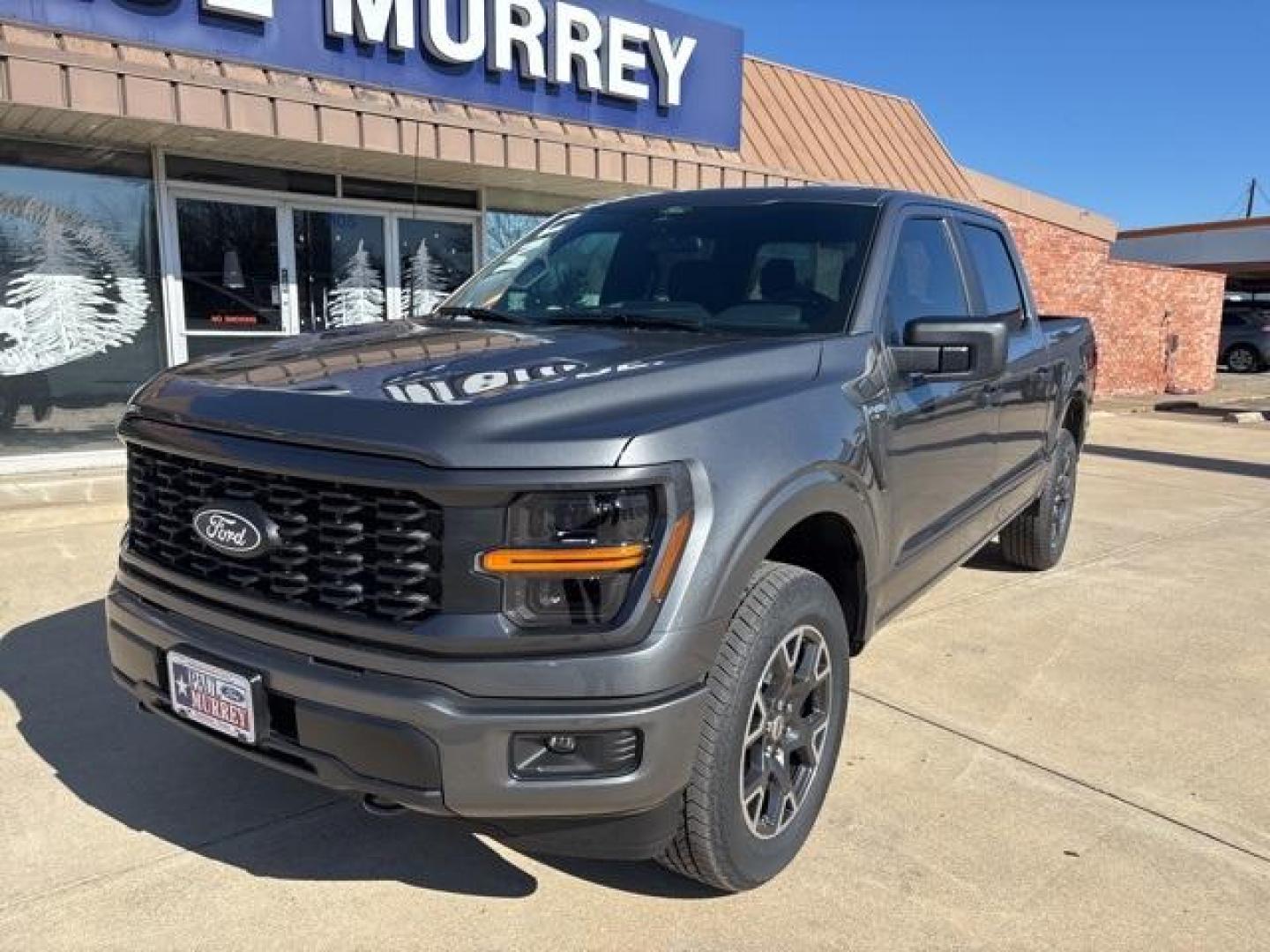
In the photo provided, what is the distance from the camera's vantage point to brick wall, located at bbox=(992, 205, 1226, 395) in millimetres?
15648

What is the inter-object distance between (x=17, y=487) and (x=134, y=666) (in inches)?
225

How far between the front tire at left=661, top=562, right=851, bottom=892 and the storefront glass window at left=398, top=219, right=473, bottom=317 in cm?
786

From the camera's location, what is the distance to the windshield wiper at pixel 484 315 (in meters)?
3.47

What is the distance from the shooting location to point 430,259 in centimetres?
1015

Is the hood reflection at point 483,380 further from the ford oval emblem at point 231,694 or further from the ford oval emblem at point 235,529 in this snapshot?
the ford oval emblem at point 231,694

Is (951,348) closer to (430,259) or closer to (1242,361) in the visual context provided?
(430,259)

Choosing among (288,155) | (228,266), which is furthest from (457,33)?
(228,266)

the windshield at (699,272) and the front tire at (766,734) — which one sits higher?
the windshield at (699,272)

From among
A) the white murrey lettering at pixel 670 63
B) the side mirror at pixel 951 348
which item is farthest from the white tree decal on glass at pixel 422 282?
the side mirror at pixel 951 348

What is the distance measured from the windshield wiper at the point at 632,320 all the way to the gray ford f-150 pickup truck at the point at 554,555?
2 cm

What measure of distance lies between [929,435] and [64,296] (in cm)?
747

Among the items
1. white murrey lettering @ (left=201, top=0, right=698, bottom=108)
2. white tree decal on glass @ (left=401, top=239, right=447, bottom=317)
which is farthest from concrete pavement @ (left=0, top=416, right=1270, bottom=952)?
white tree decal on glass @ (left=401, top=239, right=447, bottom=317)

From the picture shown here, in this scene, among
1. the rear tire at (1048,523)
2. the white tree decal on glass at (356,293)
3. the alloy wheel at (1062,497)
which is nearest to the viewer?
the rear tire at (1048,523)

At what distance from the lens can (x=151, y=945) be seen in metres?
2.36
